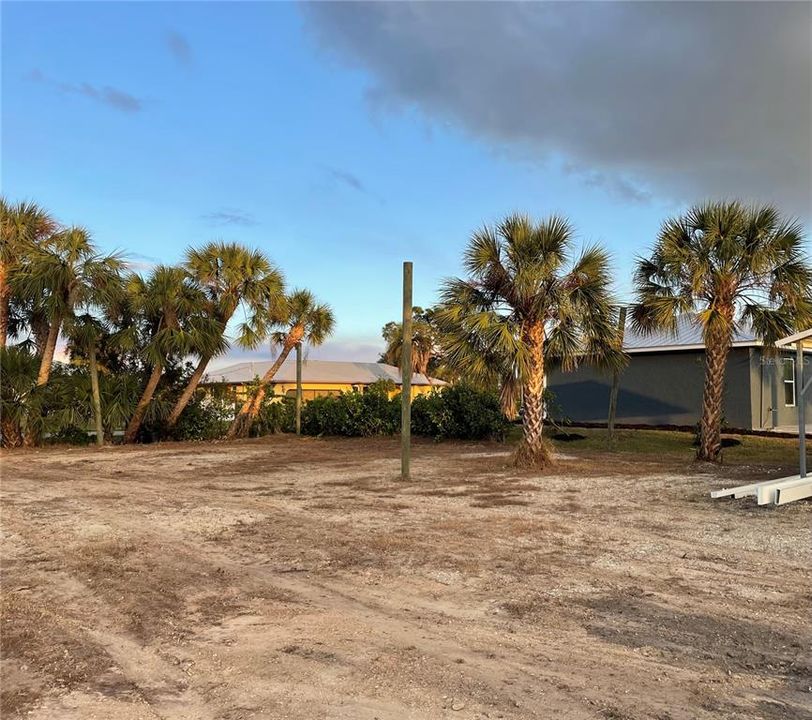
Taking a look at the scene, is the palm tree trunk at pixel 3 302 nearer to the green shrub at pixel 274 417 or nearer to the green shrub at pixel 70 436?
the green shrub at pixel 70 436

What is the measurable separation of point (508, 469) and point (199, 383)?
13.0 meters

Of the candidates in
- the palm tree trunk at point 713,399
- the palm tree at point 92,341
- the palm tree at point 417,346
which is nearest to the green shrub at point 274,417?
the palm tree at point 92,341

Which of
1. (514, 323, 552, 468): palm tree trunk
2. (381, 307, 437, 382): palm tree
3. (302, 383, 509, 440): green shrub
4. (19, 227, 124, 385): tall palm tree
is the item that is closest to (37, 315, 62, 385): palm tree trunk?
(19, 227, 124, 385): tall palm tree

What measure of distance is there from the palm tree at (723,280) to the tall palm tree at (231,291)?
12320mm

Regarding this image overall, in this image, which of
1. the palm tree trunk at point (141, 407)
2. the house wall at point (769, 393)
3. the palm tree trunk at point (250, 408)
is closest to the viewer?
the palm tree trunk at point (141, 407)

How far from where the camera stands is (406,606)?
5418mm

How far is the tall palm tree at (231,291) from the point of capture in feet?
72.3

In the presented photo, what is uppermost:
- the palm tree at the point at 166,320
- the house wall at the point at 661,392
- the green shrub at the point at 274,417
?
the palm tree at the point at 166,320

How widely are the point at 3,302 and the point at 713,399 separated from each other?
19281 mm

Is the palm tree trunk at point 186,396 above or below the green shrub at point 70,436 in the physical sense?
above

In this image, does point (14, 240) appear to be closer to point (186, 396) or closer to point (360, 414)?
point (186, 396)

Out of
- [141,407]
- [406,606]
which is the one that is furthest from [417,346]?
[406,606]

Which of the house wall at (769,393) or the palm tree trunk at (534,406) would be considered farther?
the house wall at (769,393)

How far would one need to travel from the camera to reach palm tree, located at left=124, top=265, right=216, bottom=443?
21.1 meters
